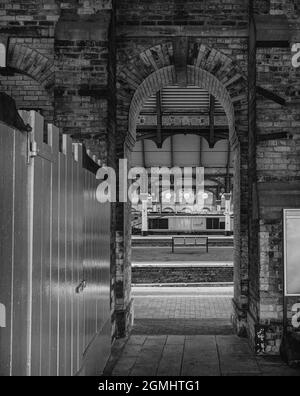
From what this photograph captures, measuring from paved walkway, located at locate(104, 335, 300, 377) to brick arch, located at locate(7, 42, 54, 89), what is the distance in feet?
13.4

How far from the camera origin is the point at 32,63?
23.7 feet

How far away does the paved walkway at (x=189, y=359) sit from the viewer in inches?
226

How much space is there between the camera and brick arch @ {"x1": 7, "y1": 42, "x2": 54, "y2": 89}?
7172 millimetres

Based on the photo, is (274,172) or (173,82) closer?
(274,172)

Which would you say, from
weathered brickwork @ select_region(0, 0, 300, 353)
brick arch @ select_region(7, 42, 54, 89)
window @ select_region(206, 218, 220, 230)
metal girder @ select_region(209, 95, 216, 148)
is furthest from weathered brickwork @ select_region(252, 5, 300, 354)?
window @ select_region(206, 218, 220, 230)

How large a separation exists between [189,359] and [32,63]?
189 inches

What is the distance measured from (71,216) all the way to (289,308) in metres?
3.88

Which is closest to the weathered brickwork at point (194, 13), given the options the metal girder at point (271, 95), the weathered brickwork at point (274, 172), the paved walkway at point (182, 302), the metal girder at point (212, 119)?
the weathered brickwork at point (274, 172)

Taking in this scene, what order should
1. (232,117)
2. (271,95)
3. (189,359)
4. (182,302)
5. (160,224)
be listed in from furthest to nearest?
(160,224)
(182,302)
(232,117)
(271,95)
(189,359)

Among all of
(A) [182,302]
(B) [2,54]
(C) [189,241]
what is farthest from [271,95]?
(C) [189,241]

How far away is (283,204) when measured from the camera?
21.1ft

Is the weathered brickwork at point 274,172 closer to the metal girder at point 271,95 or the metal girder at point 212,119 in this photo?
the metal girder at point 271,95

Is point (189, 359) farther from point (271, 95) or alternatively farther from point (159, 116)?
point (159, 116)
